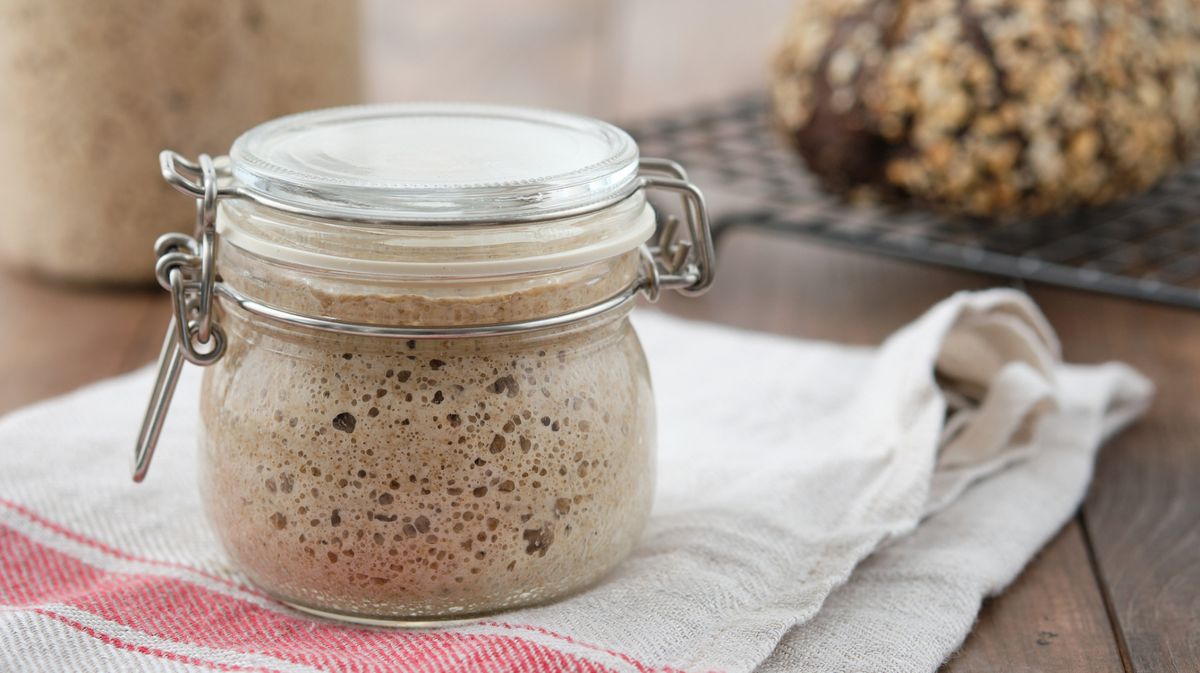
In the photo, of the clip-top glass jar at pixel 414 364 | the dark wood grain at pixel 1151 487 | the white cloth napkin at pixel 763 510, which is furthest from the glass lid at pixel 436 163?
the dark wood grain at pixel 1151 487

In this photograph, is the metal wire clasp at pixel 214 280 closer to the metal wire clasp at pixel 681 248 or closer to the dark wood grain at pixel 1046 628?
the metal wire clasp at pixel 681 248

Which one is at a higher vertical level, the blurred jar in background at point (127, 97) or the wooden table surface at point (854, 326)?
the blurred jar in background at point (127, 97)

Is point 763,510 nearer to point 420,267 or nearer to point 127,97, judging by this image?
point 420,267

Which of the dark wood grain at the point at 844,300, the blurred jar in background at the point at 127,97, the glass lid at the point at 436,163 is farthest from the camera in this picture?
the blurred jar in background at the point at 127,97

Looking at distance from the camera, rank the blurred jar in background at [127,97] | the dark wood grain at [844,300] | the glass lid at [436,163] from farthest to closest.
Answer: the blurred jar in background at [127,97] → the dark wood grain at [844,300] → the glass lid at [436,163]

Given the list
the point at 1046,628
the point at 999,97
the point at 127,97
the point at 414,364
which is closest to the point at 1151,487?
the point at 1046,628

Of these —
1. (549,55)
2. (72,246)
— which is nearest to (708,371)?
(72,246)
